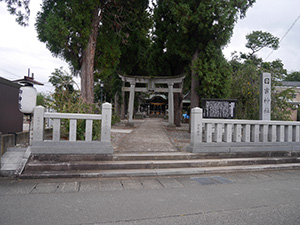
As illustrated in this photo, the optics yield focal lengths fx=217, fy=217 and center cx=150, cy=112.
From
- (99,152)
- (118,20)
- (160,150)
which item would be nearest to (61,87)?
(99,152)

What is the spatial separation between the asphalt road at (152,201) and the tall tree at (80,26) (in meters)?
6.96

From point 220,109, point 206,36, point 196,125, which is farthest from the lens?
point 206,36

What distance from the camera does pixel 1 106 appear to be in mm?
6543

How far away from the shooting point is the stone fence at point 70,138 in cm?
557

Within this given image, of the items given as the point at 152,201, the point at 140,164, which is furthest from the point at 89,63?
the point at 152,201

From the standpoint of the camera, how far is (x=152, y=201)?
3.72 meters

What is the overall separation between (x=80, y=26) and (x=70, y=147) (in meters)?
6.33

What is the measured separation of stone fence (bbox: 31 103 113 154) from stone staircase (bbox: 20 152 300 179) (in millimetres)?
172

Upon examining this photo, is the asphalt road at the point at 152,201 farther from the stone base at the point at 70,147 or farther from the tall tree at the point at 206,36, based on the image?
the tall tree at the point at 206,36

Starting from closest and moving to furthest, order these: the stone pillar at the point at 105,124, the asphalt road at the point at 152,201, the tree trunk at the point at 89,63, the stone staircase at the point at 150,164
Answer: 1. the asphalt road at the point at 152,201
2. the stone staircase at the point at 150,164
3. the stone pillar at the point at 105,124
4. the tree trunk at the point at 89,63

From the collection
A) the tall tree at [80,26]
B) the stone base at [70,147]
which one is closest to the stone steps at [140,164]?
the stone base at [70,147]

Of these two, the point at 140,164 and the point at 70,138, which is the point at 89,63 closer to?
the point at 70,138

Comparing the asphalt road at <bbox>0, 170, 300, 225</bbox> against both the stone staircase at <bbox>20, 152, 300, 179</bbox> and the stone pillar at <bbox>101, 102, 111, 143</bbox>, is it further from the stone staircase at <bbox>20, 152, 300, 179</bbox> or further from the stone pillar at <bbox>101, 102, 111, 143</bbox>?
the stone pillar at <bbox>101, 102, 111, 143</bbox>

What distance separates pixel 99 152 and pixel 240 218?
384cm
